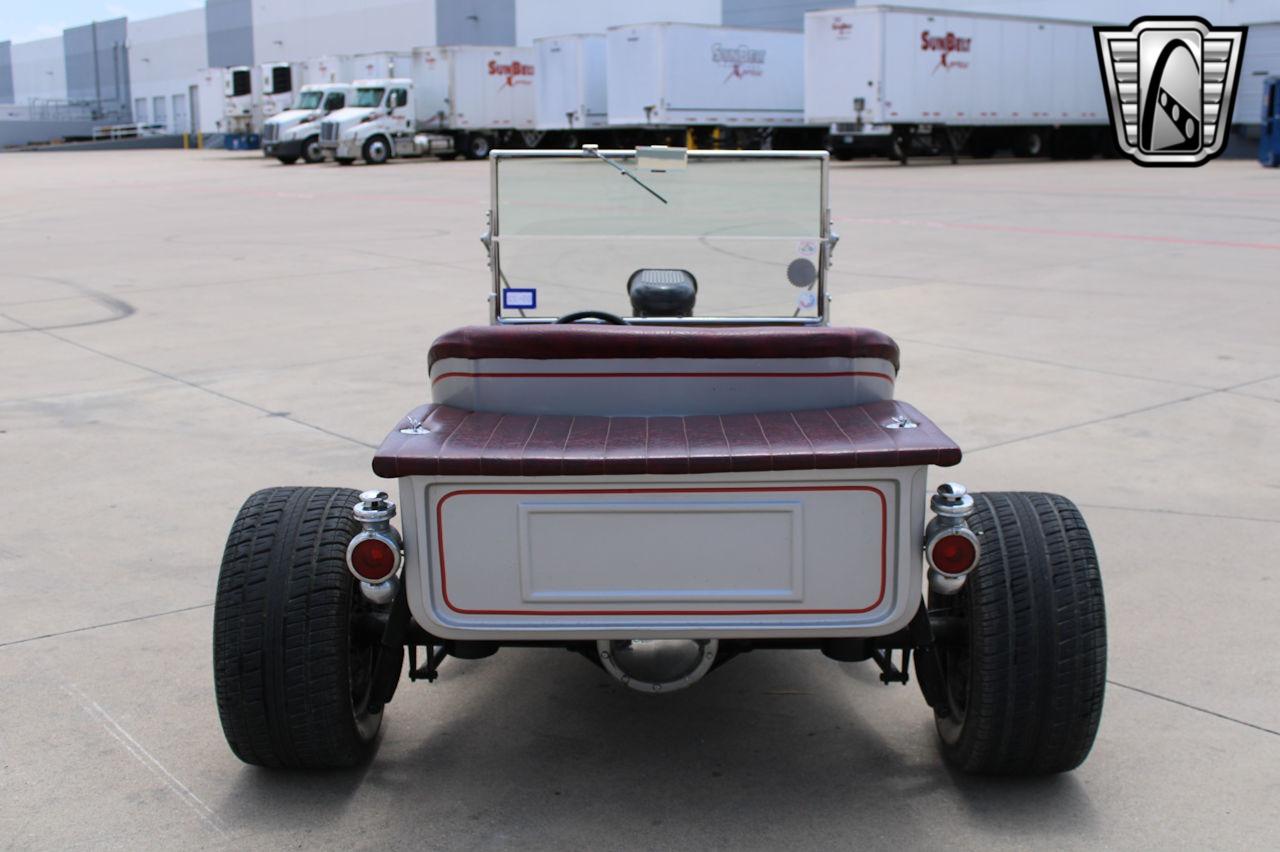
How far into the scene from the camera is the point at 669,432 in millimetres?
3023

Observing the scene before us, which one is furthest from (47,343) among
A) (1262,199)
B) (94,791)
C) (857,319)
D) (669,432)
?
(1262,199)

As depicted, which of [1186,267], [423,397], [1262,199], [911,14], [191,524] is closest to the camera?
[191,524]

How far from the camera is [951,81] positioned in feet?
102

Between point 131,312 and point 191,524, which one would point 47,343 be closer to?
point 131,312

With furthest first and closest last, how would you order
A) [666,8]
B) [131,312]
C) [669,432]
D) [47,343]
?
[666,8] → [131,312] → [47,343] → [669,432]

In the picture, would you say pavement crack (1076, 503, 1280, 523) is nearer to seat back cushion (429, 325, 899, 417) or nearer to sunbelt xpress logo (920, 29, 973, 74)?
seat back cushion (429, 325, 899, 417)

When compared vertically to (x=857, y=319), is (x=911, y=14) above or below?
above

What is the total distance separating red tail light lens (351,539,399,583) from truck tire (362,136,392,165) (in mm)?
34660

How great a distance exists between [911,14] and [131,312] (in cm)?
2299

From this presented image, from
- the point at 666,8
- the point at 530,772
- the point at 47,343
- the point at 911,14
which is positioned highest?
the point at 666,8

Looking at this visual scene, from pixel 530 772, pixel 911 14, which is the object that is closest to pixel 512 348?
pixel 530 772

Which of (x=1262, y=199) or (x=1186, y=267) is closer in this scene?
(x=1186, y=267)

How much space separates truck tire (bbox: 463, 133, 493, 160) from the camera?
1578 inches

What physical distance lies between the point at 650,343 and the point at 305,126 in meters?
36.7
